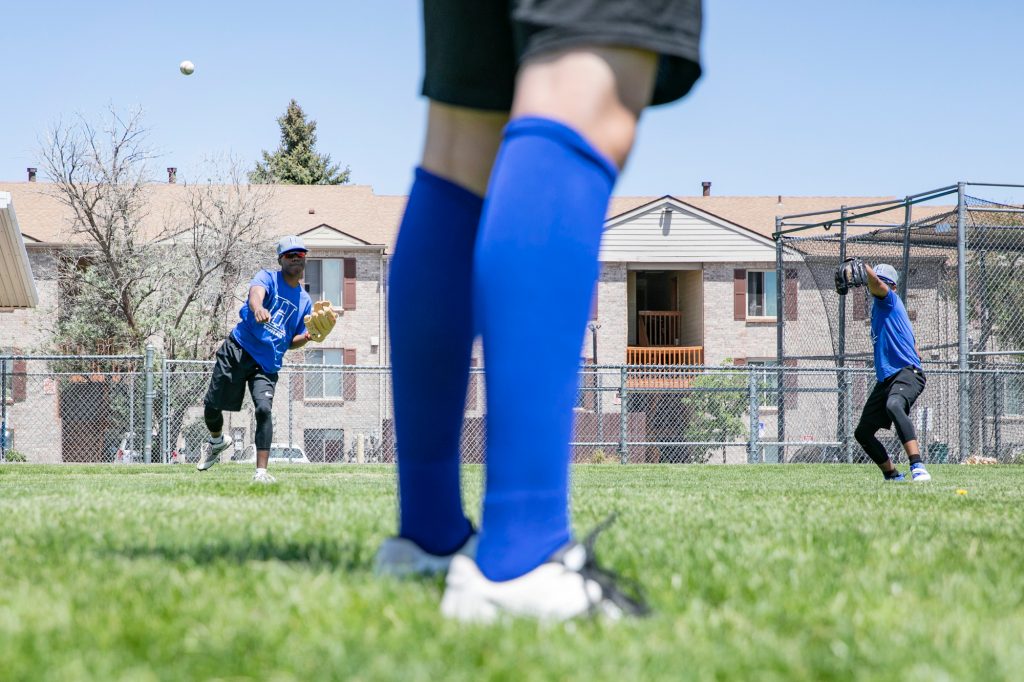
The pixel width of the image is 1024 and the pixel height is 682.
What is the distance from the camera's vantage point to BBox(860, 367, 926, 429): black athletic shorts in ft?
35.8

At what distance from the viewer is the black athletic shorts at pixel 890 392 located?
10914mm

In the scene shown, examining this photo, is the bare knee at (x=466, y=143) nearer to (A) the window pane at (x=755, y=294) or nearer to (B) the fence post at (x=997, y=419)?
(B) the fence post at (x=997, y=419)

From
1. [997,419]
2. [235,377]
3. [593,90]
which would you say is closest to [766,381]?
[997,419]

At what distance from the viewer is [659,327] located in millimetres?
41844

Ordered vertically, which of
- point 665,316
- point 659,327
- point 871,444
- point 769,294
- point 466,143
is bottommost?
point 871,444

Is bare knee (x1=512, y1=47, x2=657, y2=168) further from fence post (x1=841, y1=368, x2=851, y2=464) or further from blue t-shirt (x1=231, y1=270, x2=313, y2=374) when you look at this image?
fence post (x1=841, y1=368, x2=851, y2=464)

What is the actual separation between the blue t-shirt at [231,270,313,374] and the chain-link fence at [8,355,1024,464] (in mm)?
7393

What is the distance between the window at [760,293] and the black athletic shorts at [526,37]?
124 feet

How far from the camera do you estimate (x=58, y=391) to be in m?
29.1

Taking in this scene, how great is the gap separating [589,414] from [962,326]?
9797 millimetres

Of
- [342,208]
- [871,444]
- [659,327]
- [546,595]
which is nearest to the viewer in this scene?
[546,595]

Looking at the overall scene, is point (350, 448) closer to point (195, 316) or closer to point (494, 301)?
point (195, 316)

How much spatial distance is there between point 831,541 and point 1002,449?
18.6 metres

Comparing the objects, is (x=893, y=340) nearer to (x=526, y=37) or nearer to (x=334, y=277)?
(x=526, y=37)
